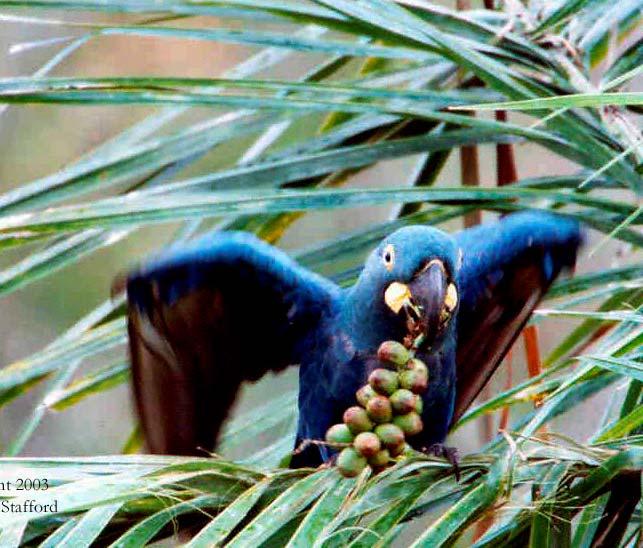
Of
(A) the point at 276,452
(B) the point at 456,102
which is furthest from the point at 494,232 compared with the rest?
(A) the point at 276,452

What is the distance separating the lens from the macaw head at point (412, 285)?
2006mm

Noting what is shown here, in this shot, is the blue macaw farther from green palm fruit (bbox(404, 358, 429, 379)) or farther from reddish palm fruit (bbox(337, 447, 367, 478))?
reddish palm fruit (bbox(337, 447, 367, 478))

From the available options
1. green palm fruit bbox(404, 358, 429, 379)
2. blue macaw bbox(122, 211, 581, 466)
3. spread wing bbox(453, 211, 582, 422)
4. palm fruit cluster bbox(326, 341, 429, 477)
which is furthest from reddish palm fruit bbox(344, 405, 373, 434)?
spread wing bbox(453, 211, 582, 422)

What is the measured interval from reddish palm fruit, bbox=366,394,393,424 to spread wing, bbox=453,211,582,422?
917 millimetres

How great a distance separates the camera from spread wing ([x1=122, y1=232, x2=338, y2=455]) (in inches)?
80.1

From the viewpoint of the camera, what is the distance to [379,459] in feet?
4.30

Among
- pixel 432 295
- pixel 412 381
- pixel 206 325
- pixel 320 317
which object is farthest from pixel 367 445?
pixel 320 317

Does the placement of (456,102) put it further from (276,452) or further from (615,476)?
(615,476)

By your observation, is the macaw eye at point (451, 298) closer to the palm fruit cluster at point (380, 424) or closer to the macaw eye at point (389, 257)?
the macaw eye at point (389, 257)

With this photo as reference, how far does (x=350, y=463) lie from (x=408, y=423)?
0.40 ft

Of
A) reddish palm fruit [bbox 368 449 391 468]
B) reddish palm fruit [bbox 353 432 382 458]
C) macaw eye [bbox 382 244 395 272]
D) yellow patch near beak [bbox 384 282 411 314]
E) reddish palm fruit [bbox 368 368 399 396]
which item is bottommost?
reddish palm fruit [bbox 368 449 391 468]

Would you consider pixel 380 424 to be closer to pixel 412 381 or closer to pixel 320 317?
pixel 412 381

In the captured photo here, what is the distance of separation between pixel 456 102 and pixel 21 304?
2.94 meters

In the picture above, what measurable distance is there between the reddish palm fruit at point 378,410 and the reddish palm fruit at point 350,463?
7cm
